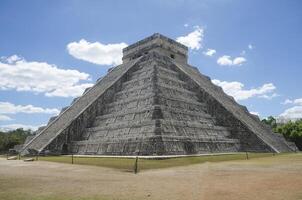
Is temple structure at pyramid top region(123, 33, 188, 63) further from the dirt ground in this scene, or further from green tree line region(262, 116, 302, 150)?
the dirt ground

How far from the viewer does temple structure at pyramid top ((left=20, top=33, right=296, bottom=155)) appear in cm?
2252

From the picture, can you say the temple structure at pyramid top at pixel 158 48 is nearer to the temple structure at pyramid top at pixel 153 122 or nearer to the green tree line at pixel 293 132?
the temple structure at pyramid top at pixel 153 122

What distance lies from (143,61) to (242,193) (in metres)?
→ 29.2

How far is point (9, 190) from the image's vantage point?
955 cm

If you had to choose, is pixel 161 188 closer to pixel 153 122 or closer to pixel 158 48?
pixel 153 122

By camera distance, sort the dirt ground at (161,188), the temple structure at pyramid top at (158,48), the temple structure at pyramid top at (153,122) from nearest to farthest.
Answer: the dirt ground at (161,188), the temple structure at pyramid top at (153,122), the temple structure at pyramid top at (158,48)

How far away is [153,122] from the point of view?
22.3 m

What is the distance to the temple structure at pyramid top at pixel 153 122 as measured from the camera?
73.9 ft

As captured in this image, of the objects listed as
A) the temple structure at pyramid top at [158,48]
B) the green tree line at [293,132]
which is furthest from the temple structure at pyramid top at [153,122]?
the green tree line at [293,132]

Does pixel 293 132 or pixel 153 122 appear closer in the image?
pixel 153 122

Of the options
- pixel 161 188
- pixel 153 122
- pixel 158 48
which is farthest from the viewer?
pixel 158 48

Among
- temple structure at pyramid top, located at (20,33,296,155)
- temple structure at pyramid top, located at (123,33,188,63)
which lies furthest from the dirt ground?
temple structure at pyramid top, located at (123,33,188,63)

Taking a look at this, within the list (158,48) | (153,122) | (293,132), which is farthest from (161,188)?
(293,132)

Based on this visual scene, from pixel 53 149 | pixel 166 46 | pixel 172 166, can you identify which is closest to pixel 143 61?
pixel 166 46
